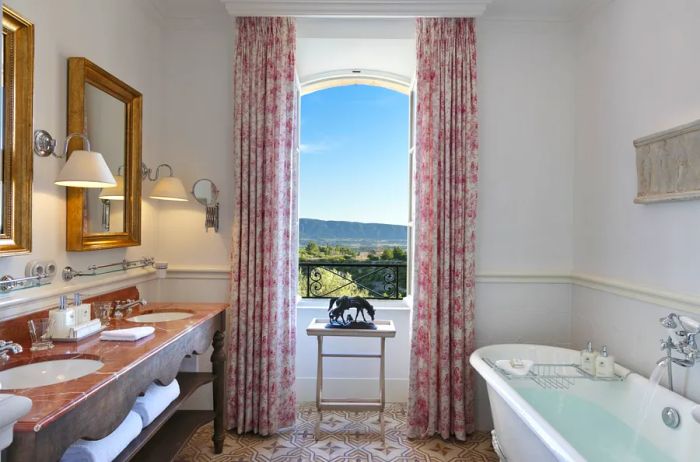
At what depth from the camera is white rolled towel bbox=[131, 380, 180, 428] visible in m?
1.89

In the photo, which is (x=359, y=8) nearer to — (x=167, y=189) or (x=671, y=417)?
(x=167, y=189)

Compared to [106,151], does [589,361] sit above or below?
below

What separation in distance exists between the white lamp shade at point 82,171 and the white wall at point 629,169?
2848mm

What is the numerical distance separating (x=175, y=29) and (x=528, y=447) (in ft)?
11.3

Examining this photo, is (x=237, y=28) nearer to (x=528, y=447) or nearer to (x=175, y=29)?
(x=175, y=29)

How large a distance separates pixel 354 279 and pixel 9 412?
3.35m

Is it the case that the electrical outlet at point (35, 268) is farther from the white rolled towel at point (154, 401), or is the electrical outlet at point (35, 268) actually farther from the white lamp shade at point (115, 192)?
the white rolled towel at point (154, 401)

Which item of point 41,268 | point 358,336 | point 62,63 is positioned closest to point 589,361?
point 358,336

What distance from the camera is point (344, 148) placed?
443 cm

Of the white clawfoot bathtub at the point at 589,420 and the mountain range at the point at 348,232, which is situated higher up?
the mountain range at the point at 348,232

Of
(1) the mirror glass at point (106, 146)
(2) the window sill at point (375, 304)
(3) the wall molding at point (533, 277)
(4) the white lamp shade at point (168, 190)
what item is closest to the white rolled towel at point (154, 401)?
(1) the mirror glass at point (106, 146)

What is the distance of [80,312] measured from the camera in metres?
1.98

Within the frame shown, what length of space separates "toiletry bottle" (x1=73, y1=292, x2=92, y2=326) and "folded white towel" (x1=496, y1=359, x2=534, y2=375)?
2.25 meters

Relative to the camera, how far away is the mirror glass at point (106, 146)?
2305mm
